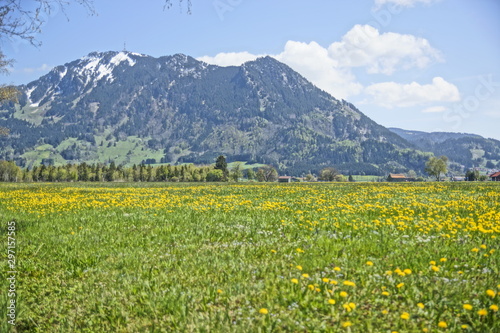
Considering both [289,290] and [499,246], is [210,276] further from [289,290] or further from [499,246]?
[499,246]

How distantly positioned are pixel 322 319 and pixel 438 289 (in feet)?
→ 7.67

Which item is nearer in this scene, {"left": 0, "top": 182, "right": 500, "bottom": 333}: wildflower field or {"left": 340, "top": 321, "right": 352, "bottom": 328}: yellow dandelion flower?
{"left": 340, "top": 321, "right": 352, "bottom": 328}: yellow dandelion flower

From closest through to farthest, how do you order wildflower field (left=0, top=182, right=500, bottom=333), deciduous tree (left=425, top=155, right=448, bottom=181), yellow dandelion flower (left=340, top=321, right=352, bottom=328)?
yellow dandelion flower (left=340, top=321, right=352, bottom=328)
wildflower field (left=0, top=182, right=500, bottom=333)
deciduous tree (left=425, top=155, right=448, bottom=181)

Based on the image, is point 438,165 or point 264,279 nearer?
point 264,279

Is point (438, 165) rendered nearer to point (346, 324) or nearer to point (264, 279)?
point (264, 279)

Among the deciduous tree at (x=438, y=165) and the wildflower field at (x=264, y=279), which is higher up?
the deciduous tree at (x=438, y=165)

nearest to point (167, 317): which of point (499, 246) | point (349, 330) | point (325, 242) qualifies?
point (349, 330)

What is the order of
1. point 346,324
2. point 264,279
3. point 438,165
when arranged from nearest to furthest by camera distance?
point 346,324, point 264,279, point 438,165

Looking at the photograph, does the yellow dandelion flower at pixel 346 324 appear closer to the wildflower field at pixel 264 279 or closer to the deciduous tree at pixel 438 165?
the wildflower field at pixel 264 279

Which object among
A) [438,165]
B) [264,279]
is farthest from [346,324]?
[438,165]

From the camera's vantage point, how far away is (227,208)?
1833 cm

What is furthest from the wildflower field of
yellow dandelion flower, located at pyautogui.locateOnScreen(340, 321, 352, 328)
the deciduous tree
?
the deciduous tree

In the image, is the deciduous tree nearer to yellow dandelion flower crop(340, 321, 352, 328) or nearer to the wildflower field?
the wildflower field

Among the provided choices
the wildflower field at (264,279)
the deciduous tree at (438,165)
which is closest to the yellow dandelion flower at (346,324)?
the wildflower field at (264,279)
